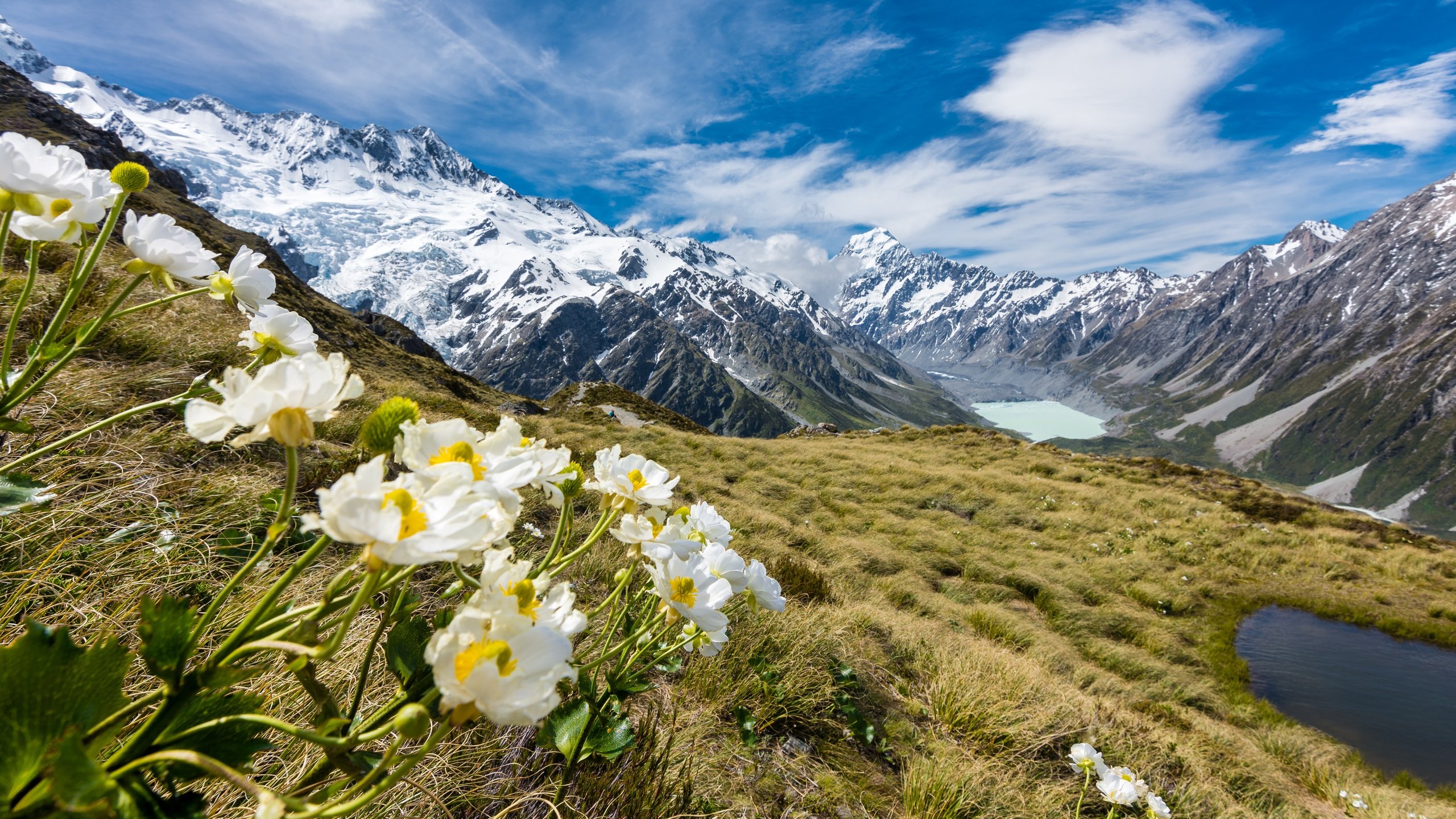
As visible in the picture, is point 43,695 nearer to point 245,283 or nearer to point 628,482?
point 628,482

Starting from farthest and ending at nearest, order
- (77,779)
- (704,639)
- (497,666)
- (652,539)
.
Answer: (704,639) < (652,539) < (497,666) < (77,779)

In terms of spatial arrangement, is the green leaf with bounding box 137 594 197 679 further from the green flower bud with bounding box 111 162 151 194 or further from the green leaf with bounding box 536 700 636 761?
the green flower bud with bounding box 111 162 151 194

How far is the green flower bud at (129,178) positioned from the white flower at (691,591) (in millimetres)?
1887

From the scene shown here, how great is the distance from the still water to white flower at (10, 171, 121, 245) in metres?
13.6

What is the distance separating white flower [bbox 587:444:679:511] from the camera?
1.70 m

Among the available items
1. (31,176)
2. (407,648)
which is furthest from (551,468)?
(31,176)

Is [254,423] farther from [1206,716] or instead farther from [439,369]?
[439,369]

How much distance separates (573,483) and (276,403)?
83cm

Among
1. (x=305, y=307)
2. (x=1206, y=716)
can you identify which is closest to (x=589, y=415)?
(x=1206, y=716)

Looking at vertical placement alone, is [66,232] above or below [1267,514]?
above

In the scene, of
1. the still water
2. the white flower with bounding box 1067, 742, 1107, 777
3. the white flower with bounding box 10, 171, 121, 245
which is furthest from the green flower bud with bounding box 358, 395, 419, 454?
the still water

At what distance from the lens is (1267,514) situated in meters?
17.4

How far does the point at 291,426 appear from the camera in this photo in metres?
1.02

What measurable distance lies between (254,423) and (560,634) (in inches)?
27.3
